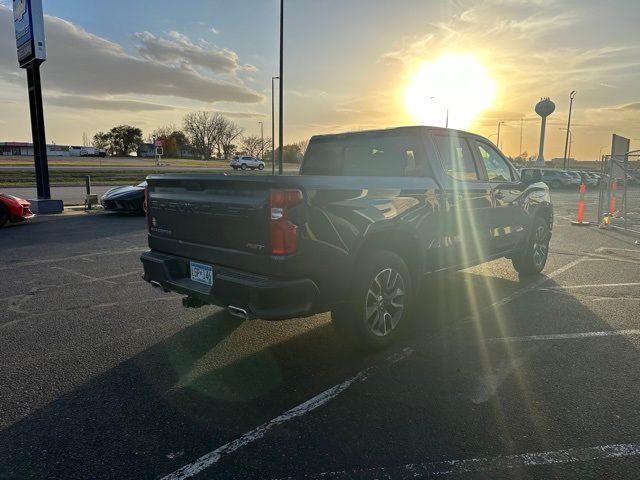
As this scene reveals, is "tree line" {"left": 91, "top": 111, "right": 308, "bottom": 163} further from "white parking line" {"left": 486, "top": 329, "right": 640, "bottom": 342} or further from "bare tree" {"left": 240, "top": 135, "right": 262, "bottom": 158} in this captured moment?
"white parking line" {"left": 486, "top": 329, "right": 640, "bottom": 342}

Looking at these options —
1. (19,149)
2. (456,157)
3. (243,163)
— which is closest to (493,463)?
(456,157)

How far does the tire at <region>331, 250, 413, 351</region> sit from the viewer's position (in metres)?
3.86

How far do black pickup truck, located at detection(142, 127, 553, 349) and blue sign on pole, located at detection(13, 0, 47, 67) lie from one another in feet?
38.3

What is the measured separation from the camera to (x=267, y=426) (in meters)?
2.89

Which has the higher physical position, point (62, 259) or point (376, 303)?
point (376, 303)

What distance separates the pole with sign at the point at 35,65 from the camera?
13109 mm

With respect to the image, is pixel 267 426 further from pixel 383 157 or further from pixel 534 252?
pixel 534 252

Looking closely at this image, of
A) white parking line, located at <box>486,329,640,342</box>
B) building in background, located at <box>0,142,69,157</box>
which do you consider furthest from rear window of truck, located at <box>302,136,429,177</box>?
building in background, located at <box>0,142,69,157</box>

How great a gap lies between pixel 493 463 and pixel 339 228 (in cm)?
187

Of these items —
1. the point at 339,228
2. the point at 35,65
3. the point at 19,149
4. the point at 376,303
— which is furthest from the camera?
the point at 19,149

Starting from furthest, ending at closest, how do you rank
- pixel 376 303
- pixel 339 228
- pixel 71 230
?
pixel 71 230, pixel 376 303, pixel 339 228

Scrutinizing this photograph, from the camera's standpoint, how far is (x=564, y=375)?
3.65m

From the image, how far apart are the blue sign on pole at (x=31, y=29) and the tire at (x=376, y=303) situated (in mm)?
13664

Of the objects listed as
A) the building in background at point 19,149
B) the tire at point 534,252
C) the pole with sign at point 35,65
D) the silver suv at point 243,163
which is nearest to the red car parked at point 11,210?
the pole with sign at point 35,65
